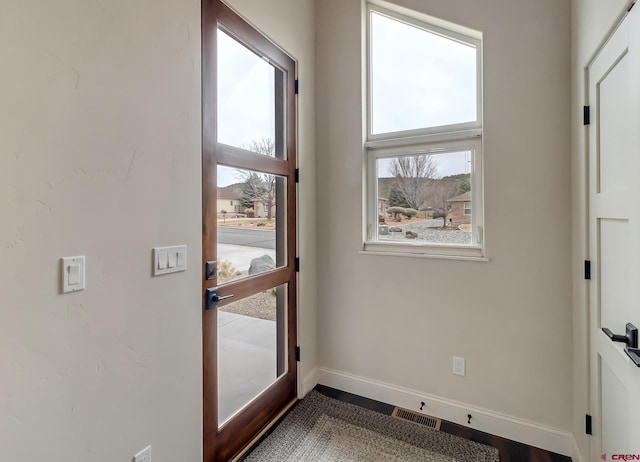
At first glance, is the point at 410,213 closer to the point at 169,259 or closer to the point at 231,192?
the point at 231,192

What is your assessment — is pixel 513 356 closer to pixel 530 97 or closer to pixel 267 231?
pixel 530 97

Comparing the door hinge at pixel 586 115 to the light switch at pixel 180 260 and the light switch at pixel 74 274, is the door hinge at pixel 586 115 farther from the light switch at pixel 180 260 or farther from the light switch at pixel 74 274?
the light switch at pixel 74 274

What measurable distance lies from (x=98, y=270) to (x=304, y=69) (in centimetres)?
201

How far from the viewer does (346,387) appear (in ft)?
8.11

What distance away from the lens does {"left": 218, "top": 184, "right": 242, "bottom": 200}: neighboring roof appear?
1.73 metres

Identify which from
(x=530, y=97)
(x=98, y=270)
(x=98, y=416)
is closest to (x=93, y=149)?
(x=98, y=270)

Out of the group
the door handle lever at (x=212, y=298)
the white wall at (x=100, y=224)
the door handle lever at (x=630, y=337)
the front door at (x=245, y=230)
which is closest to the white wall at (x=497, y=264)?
the front door at (x=245, y=230)

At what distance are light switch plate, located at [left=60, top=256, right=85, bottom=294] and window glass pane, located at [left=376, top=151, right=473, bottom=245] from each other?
6.16ft

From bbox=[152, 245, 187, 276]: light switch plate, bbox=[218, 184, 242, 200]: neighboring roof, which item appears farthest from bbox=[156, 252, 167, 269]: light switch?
bbox=[218, 184, 242, 200]: neighboring roof

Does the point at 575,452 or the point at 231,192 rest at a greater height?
→ the point at 231,192

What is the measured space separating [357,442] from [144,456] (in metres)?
1.20

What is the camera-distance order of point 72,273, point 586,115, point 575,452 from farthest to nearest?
point 575,452, point 586,115, point 72,273

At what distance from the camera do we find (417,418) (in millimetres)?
2148

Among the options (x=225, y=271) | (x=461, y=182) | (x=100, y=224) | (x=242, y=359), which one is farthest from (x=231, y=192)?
(x=461, y=182)
